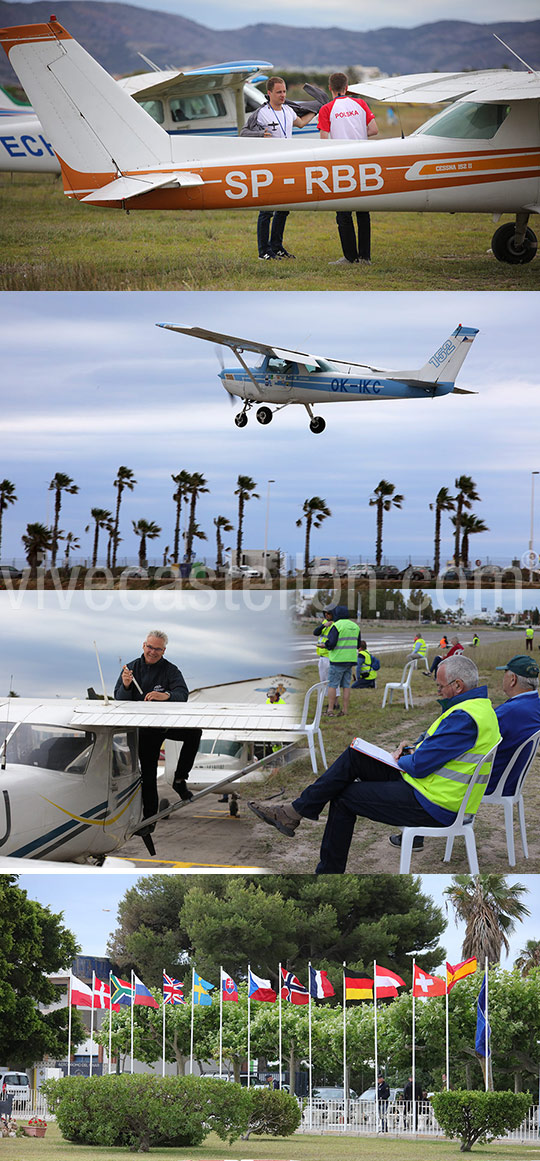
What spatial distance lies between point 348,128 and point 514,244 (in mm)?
1542

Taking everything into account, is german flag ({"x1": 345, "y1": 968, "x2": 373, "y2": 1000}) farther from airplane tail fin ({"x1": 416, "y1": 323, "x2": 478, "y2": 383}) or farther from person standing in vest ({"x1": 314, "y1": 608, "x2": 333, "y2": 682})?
airplane tail fin ({"x1": 416, "y1": 323, "x2": 478, "y2": 383})

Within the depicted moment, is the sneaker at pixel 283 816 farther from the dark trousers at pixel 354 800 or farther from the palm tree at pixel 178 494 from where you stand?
the palm tree at pixel 178 494

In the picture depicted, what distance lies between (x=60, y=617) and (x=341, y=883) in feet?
21.1

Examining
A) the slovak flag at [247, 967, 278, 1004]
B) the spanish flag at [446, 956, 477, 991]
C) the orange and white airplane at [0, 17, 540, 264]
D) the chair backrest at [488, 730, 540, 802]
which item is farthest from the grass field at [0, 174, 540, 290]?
the slovak flag at [247, 967, 278, 1004]

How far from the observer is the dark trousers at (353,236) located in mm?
7691

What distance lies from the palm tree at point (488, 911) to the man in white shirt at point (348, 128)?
7672 mm

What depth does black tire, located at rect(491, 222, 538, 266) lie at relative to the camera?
26.4 ft

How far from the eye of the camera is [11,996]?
12609mm

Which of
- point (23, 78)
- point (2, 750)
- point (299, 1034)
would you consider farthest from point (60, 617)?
point (299, 1034)

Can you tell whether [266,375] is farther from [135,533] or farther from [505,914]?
[505,914]

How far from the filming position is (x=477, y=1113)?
8.17 m

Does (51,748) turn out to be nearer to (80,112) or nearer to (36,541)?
(36,541)

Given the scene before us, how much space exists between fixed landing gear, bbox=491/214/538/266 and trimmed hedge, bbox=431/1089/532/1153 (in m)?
6.40

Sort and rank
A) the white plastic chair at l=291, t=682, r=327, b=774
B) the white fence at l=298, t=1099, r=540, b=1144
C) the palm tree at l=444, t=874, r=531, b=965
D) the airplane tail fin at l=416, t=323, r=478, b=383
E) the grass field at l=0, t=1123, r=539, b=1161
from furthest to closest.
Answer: the palm tree at l=444, t=874, r=531, b=965, the white fence at l=298, t=1099, r=540, b=1144, the airplane tail fin at l=416, t=323, r=478, b=383, the grass field at l=0, t=1123, r=539, b=1161, the white plastic chair at l=291, t=682, r=327, b=774
